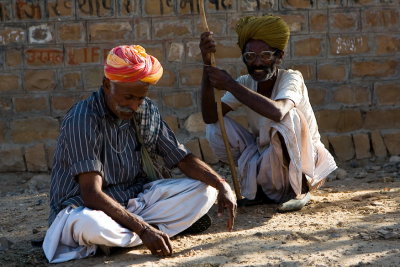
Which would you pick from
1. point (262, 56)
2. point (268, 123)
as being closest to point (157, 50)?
point (262, 56)

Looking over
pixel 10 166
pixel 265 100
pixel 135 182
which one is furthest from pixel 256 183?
pixel 10 166

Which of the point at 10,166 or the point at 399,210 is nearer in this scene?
the point at 399,210

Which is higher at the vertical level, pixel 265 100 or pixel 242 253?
pixel 265 100

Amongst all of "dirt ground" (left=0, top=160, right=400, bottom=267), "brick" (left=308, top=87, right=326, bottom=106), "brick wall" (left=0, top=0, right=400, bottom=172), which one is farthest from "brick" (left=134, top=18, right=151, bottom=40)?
"dirt ground" (left=0, top=160, right=400, bottom=267)

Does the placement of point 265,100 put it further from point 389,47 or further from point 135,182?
point 389,47

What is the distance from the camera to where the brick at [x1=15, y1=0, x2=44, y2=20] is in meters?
6.57

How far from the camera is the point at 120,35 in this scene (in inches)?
260

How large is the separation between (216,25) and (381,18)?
1.47 meters

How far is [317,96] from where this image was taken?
22.1 ft

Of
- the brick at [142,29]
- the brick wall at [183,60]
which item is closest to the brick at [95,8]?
the brick wall at [183,60]

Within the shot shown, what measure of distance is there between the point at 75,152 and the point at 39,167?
2.81 m

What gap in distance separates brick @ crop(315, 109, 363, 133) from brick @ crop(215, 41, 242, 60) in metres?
0.90

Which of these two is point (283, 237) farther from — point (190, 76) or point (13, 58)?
point (13, 58)

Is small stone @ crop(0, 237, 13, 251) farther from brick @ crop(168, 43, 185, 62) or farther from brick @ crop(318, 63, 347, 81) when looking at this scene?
brick @ crop(318, 63, 347, 81)
